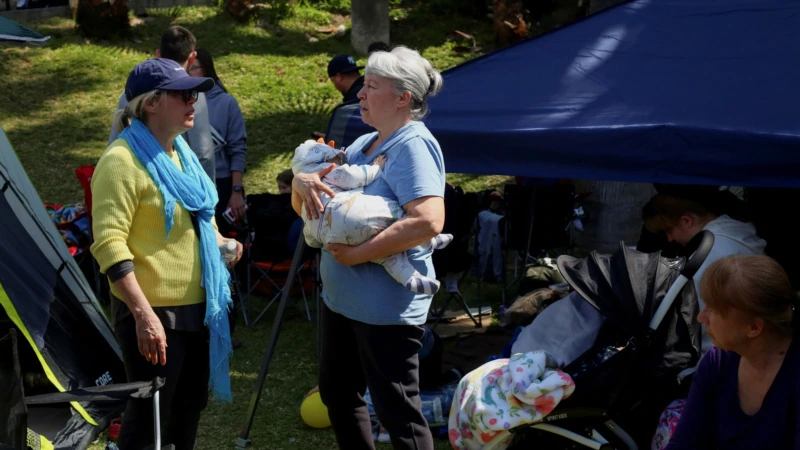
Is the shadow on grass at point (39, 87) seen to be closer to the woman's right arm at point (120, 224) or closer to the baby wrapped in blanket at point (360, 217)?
the woman's right arm at point (120, 224)

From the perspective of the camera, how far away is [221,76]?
11.0 metres

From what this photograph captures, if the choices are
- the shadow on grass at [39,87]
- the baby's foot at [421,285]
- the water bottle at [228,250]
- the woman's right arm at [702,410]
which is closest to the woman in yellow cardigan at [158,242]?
the water bottle at [228,250]

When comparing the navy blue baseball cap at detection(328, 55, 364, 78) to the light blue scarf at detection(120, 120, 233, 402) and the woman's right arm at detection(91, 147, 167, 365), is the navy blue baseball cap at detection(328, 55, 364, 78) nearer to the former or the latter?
the light blue scarf at detection(120, 120, 233, 402)

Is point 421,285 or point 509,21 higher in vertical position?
point 421,285

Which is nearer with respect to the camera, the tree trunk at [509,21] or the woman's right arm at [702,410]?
the woman's right arm at [702,410]

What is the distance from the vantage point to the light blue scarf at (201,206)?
297 centimetres

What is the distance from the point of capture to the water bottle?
3378 mm

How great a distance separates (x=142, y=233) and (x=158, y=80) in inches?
19.4

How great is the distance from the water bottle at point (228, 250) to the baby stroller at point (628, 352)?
4.32 feet

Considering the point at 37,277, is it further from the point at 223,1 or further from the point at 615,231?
the point at 223,1

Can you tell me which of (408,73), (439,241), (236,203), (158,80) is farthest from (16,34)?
(439,241)

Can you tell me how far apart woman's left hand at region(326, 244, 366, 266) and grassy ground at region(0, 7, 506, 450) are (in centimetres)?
335

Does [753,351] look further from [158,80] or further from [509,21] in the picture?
[509,21]

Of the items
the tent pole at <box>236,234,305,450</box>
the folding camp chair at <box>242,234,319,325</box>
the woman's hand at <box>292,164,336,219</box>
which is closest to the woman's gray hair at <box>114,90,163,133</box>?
the woman's hand at <box>292,164,336,219</box>
